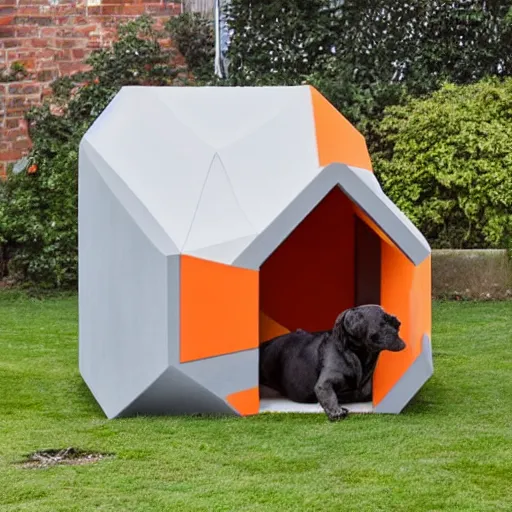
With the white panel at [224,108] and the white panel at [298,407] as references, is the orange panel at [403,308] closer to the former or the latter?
the white panel at [298,407]

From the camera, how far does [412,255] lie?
5906 millimetres

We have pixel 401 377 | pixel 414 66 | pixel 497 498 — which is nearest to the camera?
pixel 497 498

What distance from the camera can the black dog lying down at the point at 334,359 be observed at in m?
5.66

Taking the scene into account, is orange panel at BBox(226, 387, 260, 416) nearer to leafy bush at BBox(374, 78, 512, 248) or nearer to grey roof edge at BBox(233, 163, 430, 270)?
grey roof edge at BBox(233, 163, 430, 270)

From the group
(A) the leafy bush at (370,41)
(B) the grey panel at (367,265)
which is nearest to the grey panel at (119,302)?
(B) the grey panel at (367,265)

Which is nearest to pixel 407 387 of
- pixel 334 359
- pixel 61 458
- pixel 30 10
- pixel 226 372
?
pixel 334 359

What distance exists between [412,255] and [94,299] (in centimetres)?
176

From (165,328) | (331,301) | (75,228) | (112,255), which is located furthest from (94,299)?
(75,228)

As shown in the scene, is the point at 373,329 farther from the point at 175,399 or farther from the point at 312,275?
the point at 312,275

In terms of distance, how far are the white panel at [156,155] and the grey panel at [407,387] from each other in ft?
4.50

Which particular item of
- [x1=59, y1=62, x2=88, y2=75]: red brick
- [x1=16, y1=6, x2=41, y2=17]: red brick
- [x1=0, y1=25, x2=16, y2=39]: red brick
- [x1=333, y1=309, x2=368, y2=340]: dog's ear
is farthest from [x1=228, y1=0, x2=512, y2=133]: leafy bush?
[x1=333, y1=309, x2=368, y2=340]: dog's ear

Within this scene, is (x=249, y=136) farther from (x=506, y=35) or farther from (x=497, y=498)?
(x=506, y=35)

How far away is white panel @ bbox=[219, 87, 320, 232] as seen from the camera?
5.84 meters

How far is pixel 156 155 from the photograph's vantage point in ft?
19.8
